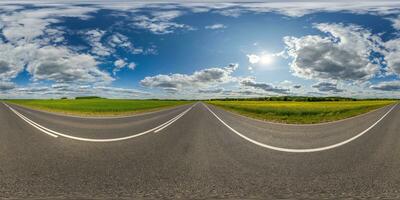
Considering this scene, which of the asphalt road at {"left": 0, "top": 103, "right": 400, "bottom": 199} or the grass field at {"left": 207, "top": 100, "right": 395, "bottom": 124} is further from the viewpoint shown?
the grass field at {"left": 207, "top": 100, "right": 395, "bottom": 124}

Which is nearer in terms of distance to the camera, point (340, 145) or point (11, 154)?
point (11, 154)

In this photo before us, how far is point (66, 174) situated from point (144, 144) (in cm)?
484

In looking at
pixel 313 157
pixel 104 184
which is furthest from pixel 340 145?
pixel 104 184

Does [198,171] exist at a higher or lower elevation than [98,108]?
lower

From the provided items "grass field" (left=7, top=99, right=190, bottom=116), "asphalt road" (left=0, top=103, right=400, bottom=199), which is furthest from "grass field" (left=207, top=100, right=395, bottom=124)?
"grass field" (left=7, top=99, right=190, bottom=116)

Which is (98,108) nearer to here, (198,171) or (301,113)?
(301,113)

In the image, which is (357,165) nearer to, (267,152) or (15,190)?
(267,152)

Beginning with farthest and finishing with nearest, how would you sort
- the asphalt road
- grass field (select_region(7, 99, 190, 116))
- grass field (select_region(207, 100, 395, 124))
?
grass field (select_region(7, 99, 190, 116)), grass field (select_region(207, 100, 395, 124)), the asphalt road

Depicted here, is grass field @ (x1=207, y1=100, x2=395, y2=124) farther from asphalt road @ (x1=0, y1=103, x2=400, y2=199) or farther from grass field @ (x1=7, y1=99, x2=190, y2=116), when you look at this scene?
grass field @ (x1=7, y1=99, x2=190, y2=116)

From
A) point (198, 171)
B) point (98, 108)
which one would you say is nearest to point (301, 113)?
point (98, 108)

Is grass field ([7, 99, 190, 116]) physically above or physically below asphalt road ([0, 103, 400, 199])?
above

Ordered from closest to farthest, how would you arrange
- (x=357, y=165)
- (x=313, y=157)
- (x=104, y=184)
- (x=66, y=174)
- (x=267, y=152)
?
(x=104, y=184)
(x=66, y=174)
(x=357, y=165)
(x=313, y=157)
(x=267, y=152)

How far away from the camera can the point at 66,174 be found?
698 centimetres

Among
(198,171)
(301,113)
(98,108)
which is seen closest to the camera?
(198,171)
